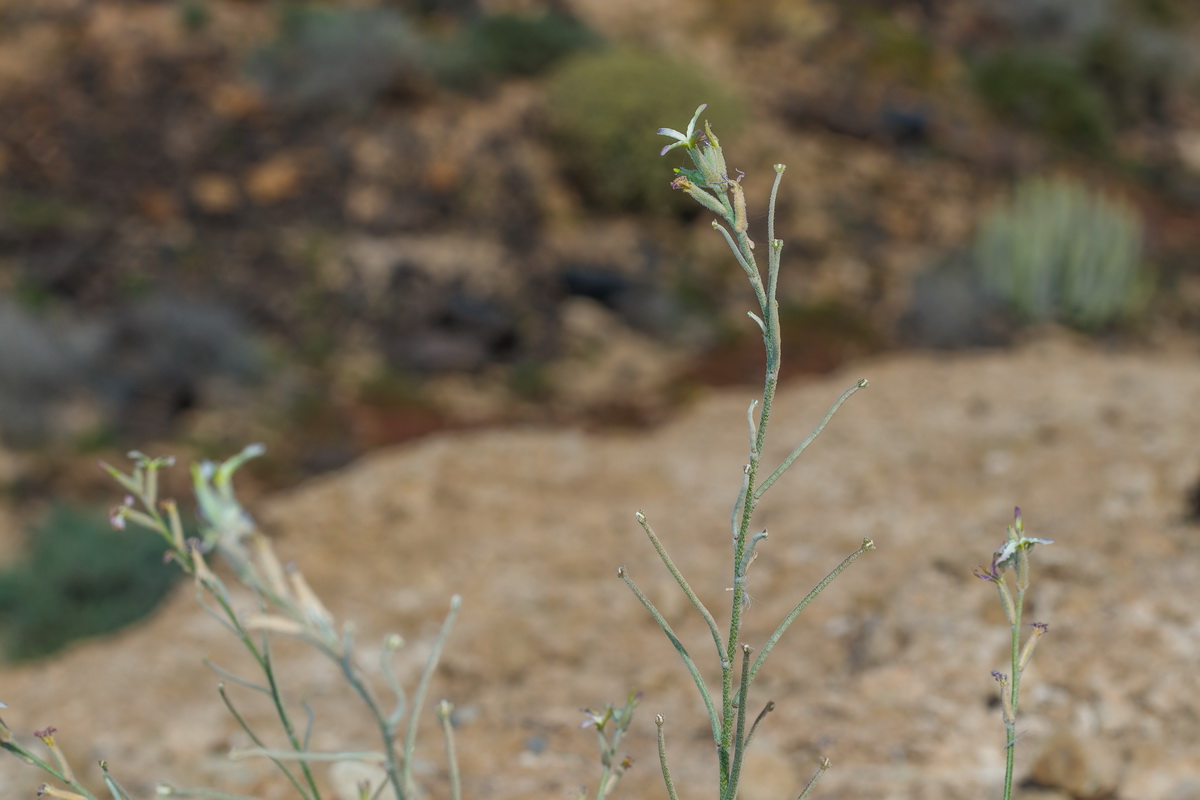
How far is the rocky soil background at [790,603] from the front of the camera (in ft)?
7.28

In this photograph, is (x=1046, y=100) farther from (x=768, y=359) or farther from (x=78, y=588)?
(x=768, y=359)

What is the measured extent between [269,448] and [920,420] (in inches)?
147

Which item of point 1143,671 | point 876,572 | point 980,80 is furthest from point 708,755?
point 980,80

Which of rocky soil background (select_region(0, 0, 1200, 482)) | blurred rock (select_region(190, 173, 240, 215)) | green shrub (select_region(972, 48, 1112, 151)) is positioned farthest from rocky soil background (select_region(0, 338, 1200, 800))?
green shrub (select_region(972, 48, 1112, 151))

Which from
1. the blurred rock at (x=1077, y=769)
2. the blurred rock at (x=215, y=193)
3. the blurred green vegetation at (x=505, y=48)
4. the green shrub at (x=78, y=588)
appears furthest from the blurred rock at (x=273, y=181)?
the blurred rock at (x=1077, y=769)

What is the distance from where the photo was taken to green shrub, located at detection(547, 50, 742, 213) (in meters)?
9.45

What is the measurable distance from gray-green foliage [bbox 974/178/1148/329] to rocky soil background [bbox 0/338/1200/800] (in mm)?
2213

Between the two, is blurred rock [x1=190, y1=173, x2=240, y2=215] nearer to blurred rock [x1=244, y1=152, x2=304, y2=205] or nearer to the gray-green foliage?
blurred rock [x1=244, y1=152, x2=304, y2=205]

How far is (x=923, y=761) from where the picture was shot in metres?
2.14

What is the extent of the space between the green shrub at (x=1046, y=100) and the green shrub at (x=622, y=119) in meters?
4.06

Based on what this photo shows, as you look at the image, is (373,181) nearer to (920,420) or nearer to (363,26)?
(363,26)

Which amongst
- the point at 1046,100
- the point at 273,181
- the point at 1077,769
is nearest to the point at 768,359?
the point at 1077,769

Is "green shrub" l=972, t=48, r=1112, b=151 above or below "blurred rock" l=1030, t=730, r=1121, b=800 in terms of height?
above

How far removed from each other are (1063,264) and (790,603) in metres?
5.88
